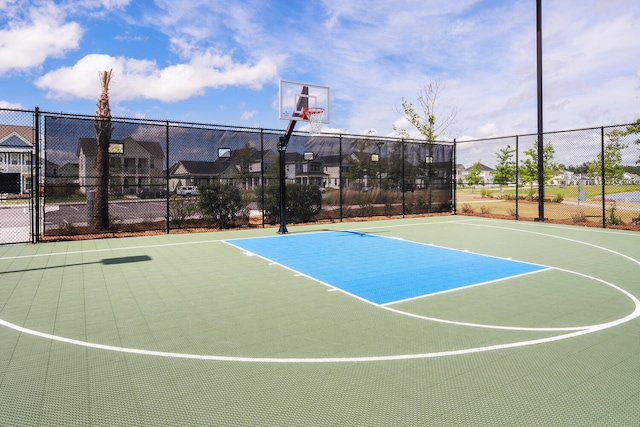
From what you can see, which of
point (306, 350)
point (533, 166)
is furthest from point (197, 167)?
point (533, 166)

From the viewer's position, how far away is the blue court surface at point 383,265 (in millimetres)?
6375

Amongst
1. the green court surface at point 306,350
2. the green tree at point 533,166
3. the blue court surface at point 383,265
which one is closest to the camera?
the green court surface at point 306,350

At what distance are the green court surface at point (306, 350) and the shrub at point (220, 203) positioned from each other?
663 cm

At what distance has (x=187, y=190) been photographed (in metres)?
13.4

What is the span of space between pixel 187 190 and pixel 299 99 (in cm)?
462

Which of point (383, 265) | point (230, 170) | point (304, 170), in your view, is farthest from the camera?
point (304, 170)

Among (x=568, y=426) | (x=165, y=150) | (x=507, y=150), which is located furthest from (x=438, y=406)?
(x=507, y=150)

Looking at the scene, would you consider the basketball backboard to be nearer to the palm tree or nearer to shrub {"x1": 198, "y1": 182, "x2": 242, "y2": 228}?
shrub {"x1": 198, "y1": 182, "x2": 242, "y2": 228}

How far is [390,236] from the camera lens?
39.7 feet

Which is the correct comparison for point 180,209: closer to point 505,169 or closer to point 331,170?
point 331,170

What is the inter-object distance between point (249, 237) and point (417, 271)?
20.4 feet

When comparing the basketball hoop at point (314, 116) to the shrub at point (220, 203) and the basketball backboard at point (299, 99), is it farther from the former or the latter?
the shrub at point (220, 203)

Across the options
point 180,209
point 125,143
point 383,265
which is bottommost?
point 383,265

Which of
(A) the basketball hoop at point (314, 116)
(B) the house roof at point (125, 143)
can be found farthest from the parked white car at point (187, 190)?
(A) the basketball hoop at point (314, 116)
